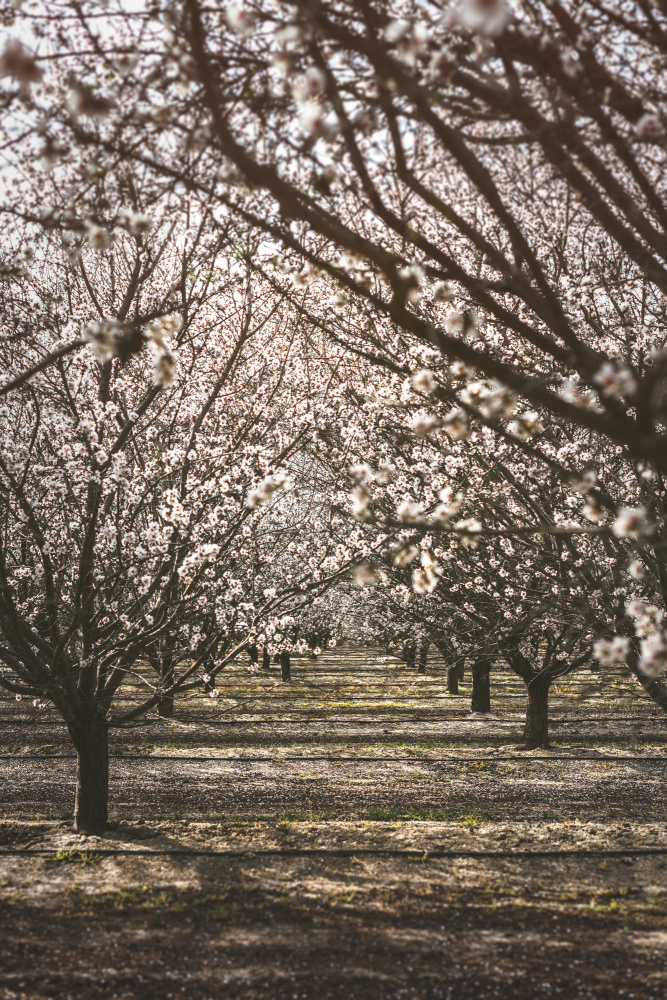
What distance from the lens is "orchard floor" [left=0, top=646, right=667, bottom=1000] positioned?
5422mm

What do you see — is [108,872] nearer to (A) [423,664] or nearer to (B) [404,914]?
(B) [404,914]

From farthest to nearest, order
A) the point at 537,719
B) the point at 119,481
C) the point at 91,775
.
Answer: the point at 537,719, the point at 91,775, the point at 119,481

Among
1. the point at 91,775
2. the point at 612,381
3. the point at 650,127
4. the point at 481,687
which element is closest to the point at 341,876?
the point at 91,775

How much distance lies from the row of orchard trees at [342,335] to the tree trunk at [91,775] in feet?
0.09

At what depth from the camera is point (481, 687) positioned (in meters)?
20.6

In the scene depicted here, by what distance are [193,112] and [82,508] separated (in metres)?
5.23

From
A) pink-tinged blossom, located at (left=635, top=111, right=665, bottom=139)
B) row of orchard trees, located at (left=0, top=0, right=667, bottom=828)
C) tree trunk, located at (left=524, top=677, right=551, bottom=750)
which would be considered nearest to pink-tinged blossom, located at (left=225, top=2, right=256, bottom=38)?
row of orchard trees, located at (left=0, top=0, right=667, bottom=828)

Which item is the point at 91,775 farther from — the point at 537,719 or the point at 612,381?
the point at 537,719

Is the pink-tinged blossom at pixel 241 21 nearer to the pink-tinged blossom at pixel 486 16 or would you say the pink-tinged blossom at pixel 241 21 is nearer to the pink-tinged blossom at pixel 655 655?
the pink-tinged blossom at pixel 486 16

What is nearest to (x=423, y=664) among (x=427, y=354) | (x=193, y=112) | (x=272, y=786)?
(x=272, y=786)

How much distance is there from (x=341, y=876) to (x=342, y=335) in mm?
7086

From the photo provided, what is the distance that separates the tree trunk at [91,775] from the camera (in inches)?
344

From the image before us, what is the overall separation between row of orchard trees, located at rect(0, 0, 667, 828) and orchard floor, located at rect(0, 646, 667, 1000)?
172 centimetres

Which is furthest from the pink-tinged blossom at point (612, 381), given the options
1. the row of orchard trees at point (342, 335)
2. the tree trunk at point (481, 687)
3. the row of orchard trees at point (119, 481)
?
the tree trunk at point (481, 687)
